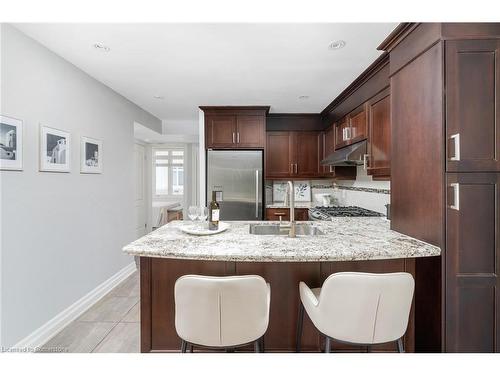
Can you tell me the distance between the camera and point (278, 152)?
427 centimetres

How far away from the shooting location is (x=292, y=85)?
293cm

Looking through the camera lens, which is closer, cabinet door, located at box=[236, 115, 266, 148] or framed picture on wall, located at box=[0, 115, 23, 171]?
framed picture on wall, located at box=[0, 115, 23, 171]

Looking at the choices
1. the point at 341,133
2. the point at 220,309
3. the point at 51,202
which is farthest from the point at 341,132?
the point at 51,202

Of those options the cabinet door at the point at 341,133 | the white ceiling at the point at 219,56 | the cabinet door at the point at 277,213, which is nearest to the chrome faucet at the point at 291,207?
the white ceiling at the point at 219,56

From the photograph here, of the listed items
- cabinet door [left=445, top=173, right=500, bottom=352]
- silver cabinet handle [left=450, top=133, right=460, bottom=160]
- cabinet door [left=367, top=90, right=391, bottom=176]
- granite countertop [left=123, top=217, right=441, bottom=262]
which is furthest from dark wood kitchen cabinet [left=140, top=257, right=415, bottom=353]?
cabinet door [left=367, top=90, right=391, bottom=176]

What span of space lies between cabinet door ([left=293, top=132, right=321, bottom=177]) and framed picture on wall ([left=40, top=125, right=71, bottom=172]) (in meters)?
3.16

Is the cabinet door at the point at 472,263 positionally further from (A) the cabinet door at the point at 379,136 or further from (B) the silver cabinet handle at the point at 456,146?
(A) the cabinet door at the point at 379,136

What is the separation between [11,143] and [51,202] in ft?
1.95

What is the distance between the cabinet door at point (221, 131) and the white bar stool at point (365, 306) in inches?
118

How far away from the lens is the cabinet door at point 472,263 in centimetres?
137

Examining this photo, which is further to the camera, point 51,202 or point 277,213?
point 277,213

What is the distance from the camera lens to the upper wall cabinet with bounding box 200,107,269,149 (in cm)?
388

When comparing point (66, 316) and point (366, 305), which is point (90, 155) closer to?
point (66, 316)

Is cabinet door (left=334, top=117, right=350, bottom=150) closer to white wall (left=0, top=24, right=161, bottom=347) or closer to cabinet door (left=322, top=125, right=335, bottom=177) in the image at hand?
cabinet door (left=322, top=125, right=335, bottom=177)
